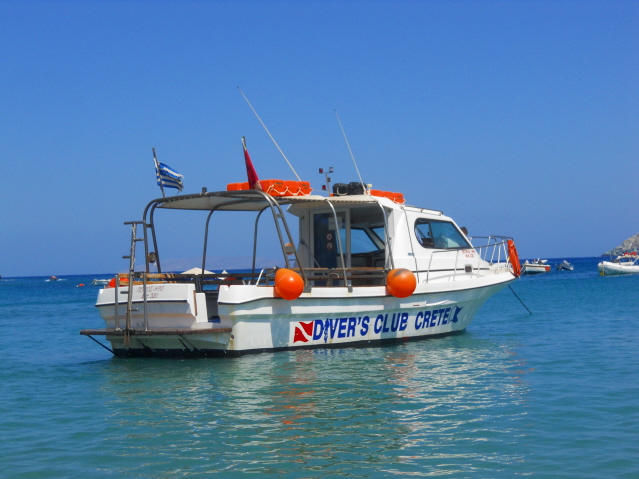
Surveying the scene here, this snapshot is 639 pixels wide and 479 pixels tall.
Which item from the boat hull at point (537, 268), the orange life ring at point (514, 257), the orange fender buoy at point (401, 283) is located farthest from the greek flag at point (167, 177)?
the boat hull at point (537, 268)

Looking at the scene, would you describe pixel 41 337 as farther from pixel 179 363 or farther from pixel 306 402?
pixel 306 402

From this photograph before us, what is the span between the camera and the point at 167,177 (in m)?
11.0

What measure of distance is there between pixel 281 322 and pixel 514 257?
5.80 metres

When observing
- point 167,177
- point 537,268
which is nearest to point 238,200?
point 167,177

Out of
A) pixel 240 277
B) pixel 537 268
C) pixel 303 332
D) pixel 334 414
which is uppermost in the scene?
pixel 240 277

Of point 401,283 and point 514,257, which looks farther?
point 514,257

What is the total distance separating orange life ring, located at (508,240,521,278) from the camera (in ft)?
45.3

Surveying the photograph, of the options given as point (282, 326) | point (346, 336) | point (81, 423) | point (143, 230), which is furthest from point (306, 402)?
point (143, 230)

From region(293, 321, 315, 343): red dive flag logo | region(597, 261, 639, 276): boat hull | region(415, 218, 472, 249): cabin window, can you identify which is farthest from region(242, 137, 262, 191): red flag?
region(597, 261, 639, 276): boat hull

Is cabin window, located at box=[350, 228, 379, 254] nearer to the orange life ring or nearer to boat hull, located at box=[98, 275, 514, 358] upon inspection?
boat hull, located at box=[98, 275, 514, 358]

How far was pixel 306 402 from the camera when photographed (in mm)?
7457

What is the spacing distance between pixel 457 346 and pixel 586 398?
4435 millimetres

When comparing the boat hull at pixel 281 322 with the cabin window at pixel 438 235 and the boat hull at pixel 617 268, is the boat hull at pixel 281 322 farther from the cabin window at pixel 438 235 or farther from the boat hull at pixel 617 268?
the boat hull at pixel 617 268

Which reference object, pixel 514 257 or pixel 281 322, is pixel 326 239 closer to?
pixel 281 322
